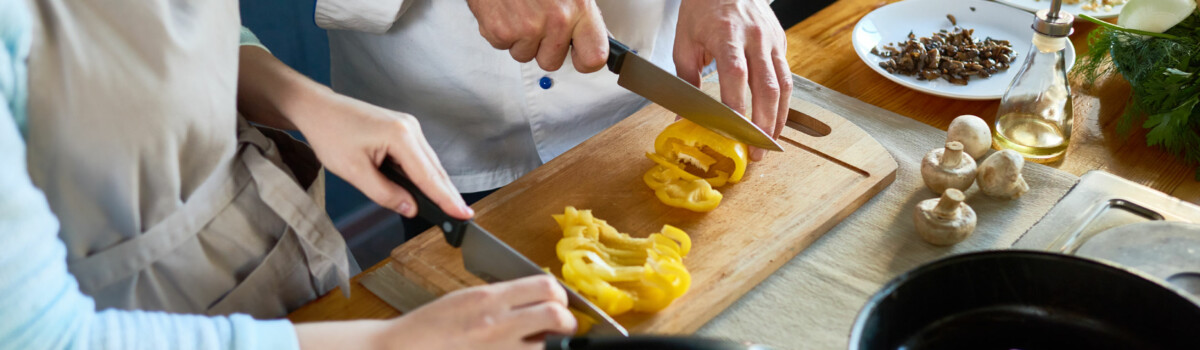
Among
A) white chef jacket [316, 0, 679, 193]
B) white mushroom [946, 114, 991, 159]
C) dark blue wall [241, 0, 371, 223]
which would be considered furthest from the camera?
dark blue wall [241, 0, 371, 223]

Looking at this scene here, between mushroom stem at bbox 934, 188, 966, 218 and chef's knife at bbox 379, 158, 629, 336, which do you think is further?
mushroom stem at bbox 934, 188, 966, 218

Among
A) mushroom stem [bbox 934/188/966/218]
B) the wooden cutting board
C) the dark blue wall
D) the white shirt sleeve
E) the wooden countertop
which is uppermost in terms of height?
the white shirt sleeve

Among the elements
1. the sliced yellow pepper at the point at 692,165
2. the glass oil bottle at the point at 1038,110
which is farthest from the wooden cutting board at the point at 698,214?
the glass oil bottle at the point at 1038,110

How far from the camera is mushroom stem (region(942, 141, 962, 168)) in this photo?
56.0 inches

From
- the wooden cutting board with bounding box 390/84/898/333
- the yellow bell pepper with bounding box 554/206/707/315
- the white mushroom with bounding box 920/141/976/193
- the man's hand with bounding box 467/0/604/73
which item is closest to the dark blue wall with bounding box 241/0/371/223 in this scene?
the man's hand with bounding box 467/0/604/73

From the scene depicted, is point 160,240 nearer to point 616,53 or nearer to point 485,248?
point 485,248

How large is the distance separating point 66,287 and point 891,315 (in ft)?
2.73

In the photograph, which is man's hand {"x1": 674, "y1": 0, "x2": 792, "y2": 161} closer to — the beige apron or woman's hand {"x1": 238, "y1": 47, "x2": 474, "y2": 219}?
woman's hand {"x1": 238, "y1": 47, "x2": 474, "y2": 219}

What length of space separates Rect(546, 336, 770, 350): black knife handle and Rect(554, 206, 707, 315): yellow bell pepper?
1.02 feet

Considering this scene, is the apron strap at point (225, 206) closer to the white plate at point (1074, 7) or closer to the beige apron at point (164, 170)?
the beige apron at point (164, 170)

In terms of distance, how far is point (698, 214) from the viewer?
4.70 feet

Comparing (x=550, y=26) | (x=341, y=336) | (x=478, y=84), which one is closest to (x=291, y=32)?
(x=478, y=84)

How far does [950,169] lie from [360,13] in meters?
1.08

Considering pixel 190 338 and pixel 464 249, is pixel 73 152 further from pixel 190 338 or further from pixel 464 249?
pixel 464 249
